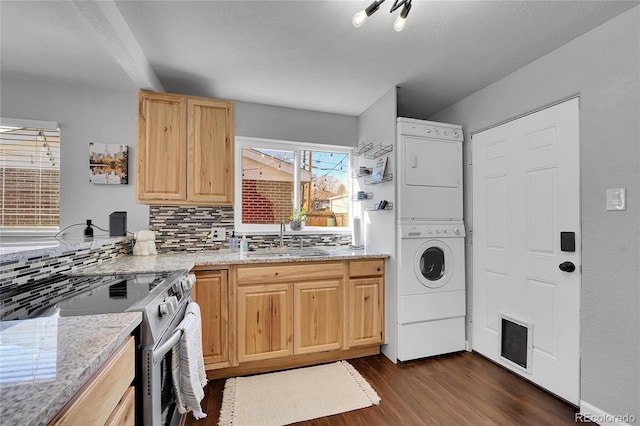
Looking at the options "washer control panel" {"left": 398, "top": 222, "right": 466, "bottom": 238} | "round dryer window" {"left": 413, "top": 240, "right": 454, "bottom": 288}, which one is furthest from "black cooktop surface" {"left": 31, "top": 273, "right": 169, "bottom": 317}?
"round dryer window" {"left": 413, "top": 240, "right": 454, "bottom": 288}

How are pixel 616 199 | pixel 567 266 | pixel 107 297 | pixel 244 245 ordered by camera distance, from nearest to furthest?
pixel 107 297, pixel 616 199, pixel 567 266, pixel 244 245

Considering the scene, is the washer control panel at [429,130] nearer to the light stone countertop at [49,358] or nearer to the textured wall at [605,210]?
the textured wall at [605,210]

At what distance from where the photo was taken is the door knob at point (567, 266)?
187 cm

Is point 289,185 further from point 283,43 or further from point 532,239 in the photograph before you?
point 532,239

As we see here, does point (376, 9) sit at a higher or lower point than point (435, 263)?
higher

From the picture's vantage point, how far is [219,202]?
8.26ft

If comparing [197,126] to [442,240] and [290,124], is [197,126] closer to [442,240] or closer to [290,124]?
[290,124]

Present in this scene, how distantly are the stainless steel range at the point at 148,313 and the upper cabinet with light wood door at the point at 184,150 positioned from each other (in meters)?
1.03

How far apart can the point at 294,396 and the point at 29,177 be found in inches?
113

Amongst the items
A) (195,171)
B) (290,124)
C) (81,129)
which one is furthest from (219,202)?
(81,129)

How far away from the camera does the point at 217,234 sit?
285 centimetres

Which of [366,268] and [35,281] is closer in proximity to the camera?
[35,281]

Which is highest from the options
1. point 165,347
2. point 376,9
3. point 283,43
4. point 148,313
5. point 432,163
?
point 283,43

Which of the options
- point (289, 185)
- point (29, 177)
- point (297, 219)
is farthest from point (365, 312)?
point (29, 177)
